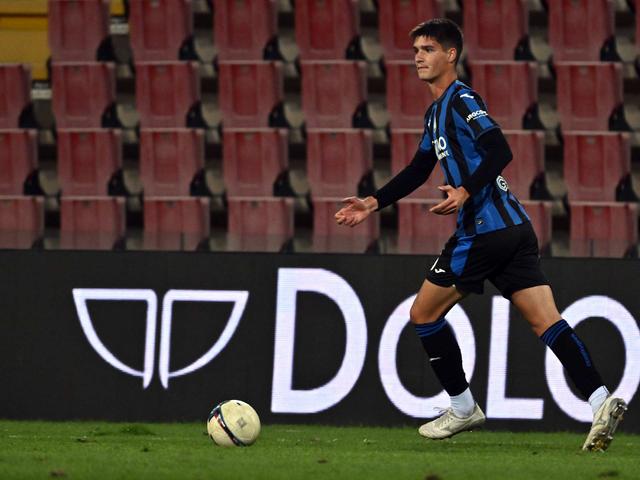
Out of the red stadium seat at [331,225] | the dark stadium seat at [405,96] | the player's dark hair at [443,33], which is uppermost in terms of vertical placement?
the player's dark hair at [443,33]

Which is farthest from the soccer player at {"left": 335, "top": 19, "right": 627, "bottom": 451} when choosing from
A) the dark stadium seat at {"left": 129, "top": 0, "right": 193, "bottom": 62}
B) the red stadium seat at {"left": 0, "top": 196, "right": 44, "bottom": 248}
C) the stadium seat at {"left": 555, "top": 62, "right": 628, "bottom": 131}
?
the dark stadium seat at {"left": 129, "top": 0, "right": 193, "bottom": 62}

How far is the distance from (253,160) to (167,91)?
44.6 inches

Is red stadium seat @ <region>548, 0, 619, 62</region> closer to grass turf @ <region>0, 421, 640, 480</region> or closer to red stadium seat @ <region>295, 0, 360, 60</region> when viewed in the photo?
red stadium seat @ <region>295, 0, 360, 60</region>

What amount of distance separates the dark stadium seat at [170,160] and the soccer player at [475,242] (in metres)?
5.24

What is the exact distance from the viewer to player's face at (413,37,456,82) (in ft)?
19.6

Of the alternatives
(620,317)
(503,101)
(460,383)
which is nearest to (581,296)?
(620,317)

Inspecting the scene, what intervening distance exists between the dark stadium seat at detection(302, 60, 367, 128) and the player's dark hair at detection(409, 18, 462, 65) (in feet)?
18.0

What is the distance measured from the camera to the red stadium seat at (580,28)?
1179 cm

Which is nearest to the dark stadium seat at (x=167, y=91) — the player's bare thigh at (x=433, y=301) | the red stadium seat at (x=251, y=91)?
the red stadium seat at (x=251, y=91)

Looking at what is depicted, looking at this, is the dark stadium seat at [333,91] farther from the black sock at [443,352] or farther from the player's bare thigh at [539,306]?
the player's bare thigh at [539,306]

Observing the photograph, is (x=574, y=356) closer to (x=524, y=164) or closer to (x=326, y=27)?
(x=524, y=164)

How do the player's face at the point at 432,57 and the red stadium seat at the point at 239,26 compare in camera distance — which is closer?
the player's face at the point at 432,57

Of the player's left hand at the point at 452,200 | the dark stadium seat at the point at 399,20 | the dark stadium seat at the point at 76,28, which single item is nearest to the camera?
the player's left hand at the point at 452,200

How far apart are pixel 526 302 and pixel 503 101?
5705 mm
